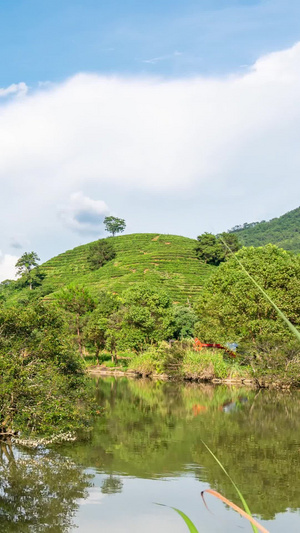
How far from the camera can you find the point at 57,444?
1802cm

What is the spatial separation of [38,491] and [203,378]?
90.0ft

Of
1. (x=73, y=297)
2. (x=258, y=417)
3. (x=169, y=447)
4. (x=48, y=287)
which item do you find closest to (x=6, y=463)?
(x=169, y=447)

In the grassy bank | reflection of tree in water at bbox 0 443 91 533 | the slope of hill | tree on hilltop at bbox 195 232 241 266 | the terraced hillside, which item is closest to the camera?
reflection of tree in water at bbox 0 443 91 533

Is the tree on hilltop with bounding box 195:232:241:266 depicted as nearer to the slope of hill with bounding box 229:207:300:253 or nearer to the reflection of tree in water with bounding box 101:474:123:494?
the slope of hill with bounding box 229:207:300:253

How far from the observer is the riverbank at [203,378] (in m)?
35.3

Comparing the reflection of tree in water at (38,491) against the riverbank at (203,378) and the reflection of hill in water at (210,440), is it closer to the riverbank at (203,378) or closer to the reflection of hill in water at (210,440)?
the reflection of hill in water at (210,440)

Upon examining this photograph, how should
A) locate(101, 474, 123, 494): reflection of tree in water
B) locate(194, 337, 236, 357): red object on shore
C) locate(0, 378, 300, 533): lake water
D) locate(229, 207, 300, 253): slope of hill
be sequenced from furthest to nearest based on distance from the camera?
locate(229, 207, 300, 253): slope of hill
locate(194, 337, 236, 357): red object on shore
locate(101, 474, 123, 494): reflection of tree in water
locate(0, 378, 300, 533): lake water

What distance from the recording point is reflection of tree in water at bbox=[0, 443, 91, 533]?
1109cm

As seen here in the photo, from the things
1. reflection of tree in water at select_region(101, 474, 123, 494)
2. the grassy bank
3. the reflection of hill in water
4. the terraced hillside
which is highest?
the terraced hillside

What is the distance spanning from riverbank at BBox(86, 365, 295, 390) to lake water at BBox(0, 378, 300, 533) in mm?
8374

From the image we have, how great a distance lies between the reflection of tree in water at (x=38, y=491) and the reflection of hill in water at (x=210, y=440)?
43.7 inches

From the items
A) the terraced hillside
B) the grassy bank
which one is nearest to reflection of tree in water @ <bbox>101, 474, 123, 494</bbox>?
the grassy bank

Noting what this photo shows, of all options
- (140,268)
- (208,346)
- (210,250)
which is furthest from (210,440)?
(210,250)

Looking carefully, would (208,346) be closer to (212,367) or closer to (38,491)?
(212,367)
